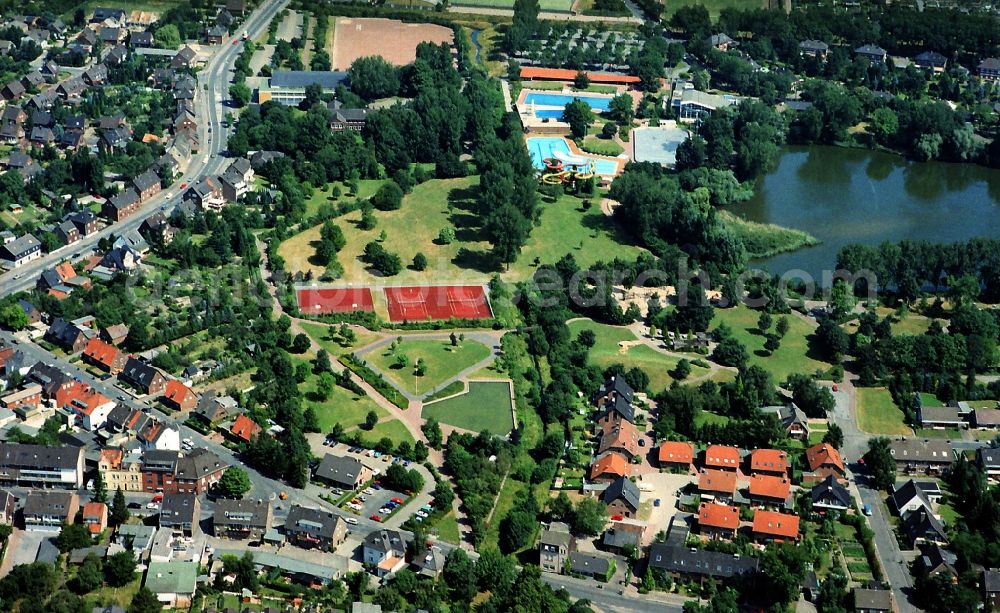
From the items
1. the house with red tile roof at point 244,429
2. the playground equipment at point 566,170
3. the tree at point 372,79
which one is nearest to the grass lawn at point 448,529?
the house with red tile roof at point 244,429

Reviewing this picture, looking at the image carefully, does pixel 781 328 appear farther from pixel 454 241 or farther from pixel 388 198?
pixel 388 198

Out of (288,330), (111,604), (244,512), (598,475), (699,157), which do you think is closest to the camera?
(111,604)

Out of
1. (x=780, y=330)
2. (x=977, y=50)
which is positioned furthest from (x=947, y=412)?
(x=977, y=50)

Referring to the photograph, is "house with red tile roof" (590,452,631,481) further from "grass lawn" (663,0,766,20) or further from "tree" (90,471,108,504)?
"grass lawn" (663,0,766,20)

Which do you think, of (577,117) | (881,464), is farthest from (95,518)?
(577,117)

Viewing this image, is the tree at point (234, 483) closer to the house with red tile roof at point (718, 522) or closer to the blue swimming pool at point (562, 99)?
the house with red tile roof at point (718, 522)

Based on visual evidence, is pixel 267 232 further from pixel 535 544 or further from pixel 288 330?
pixel 535 544

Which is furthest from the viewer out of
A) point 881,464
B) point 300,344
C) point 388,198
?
point 388,198
